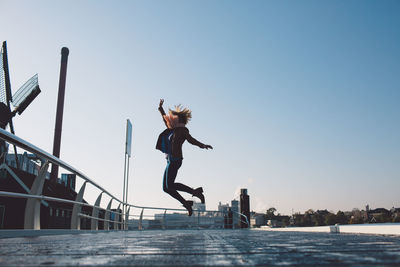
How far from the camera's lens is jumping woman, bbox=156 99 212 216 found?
635 centimetres

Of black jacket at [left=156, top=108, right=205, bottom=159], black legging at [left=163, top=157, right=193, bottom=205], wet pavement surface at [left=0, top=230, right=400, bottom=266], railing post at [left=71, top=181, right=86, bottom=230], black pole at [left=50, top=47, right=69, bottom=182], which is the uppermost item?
black pole at [left=50, top=47, right=69, bottom=182]

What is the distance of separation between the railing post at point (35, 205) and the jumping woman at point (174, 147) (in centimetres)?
245

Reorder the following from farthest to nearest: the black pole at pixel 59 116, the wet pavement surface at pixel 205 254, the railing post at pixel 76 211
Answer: the black pole at pixel 59 116
the railing post at pixel 76 211
the wet pavement surface at pixel 205 254

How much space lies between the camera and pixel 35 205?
4.32 metres

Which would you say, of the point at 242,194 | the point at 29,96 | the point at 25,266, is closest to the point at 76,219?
the point at 25,266

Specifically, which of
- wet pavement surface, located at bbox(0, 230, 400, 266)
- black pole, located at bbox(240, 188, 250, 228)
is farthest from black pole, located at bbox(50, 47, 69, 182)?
wet pavement surface, located at bbox(0, 230, 400, 266)

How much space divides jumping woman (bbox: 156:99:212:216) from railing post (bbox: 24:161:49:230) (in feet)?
8.02

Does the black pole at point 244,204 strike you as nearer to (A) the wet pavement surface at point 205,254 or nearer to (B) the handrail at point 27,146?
(B) the handrail at point 27,146

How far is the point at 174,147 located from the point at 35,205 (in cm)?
268

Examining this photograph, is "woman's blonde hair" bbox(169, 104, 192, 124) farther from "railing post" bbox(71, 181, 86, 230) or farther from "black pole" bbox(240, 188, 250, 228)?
"black pole" bbox(240, 188, 250, 228)

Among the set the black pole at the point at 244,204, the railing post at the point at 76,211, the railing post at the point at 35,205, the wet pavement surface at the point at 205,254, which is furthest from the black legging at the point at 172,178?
the black pole at the point at 244,204

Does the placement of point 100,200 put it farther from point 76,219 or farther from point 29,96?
point 29,96

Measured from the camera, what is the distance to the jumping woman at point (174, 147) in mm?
6347

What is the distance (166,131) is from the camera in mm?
6570
